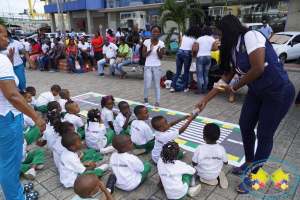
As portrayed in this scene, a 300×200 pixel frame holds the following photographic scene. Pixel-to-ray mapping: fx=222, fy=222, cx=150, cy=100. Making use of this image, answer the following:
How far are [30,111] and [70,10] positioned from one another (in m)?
29.4

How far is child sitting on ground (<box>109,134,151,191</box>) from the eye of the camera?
99.7 inches

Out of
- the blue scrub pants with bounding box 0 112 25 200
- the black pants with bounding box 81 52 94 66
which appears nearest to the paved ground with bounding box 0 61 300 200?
the blue scrub pants with bounding box 0 112 25 200

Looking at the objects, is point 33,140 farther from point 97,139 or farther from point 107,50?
point 107,50

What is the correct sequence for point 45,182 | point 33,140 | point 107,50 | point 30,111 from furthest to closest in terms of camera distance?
point 107,50
point 33,140
point 45,182
point 30,111

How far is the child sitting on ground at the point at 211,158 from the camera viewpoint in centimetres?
262

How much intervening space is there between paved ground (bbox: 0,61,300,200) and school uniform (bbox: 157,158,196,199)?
23 cm

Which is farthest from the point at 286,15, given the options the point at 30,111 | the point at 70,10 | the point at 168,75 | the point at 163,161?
the point at 70,10

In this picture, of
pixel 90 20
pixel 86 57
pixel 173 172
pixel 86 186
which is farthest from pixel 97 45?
pixel 90 20

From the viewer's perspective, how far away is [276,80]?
2.06 meters

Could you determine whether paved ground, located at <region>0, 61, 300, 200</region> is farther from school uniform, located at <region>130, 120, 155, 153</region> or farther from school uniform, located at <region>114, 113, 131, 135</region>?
school uniform, located at <region>114, 113, 131, 135</region>

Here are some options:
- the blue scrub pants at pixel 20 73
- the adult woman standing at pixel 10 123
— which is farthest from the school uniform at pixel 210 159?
the blue scrub pants at pixel 20 73

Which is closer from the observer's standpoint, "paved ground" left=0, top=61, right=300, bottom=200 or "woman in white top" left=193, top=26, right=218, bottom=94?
"paved ground" left=0, top=61, right=300, bottom=200

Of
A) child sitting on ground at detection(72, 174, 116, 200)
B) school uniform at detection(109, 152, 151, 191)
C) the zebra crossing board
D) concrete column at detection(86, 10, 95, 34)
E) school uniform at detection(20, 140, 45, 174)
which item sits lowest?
the zebra crossing board

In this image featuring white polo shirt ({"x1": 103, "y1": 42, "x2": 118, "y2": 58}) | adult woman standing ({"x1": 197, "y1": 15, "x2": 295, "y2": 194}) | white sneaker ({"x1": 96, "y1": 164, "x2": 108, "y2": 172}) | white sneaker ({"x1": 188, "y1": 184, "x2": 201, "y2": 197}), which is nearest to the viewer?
adult woman standing ({"x1": 197, "y1": 15, "x2": 295, "y2": 194})
